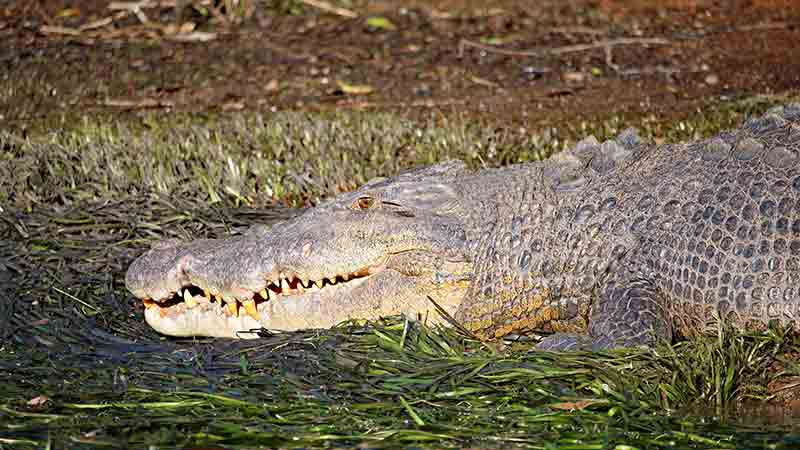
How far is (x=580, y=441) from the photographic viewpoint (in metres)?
3.80

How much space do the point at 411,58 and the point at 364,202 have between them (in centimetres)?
691

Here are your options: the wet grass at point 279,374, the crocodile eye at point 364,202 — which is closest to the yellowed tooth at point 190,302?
the wet grass at point 279,374

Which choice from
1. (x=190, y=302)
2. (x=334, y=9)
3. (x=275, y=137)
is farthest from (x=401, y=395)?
(x=334, y=9)

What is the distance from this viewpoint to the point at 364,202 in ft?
17.3

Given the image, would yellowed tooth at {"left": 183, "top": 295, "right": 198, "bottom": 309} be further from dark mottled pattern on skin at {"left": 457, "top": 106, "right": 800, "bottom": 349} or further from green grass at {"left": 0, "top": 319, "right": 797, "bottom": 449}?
dark mottled pattern on skin at {"left": 457, "top": 106, "right": 800, "bottom": 349}

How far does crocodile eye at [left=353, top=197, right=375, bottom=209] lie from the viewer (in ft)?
17.3

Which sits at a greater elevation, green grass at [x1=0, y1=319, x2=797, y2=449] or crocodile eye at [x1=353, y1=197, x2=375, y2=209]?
crocodile eye at [x1=353, y1=197, x2=375, y2=209]

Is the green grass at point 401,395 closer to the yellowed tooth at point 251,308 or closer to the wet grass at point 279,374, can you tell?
the wet grass at point 279,374

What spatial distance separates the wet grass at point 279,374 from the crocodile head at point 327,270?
119 millimetres

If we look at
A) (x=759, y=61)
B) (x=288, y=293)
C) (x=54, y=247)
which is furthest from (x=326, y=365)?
(x=759, y=61)

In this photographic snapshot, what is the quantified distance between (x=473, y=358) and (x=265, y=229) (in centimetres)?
130

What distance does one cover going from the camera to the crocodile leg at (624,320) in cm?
458

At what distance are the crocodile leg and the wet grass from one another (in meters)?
0.15

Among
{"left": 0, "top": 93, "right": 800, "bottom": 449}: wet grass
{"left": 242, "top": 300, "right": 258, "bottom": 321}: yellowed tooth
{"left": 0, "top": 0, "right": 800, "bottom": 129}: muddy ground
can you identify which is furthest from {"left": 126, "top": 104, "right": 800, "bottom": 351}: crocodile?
{"left": 0, "top": 0, "right": 800, "bottom": 129}: muddy ground
